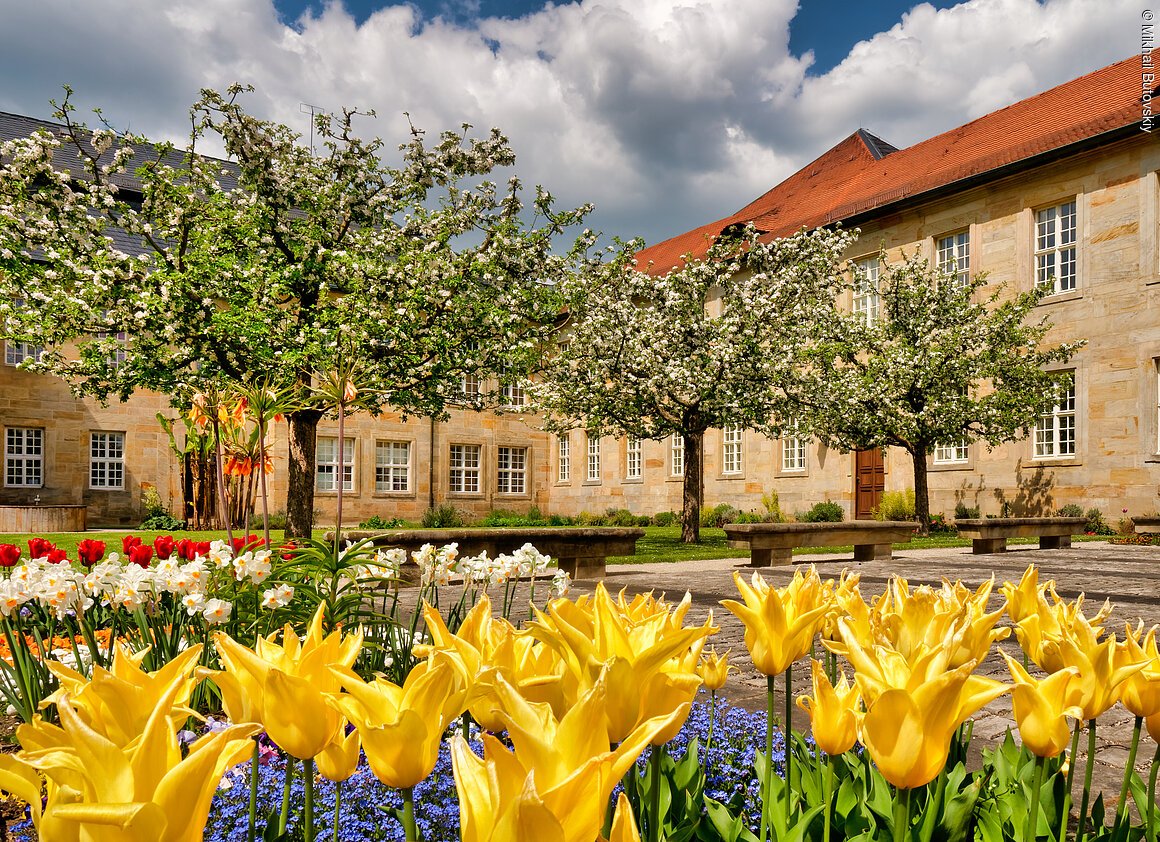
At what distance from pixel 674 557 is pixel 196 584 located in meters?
11.0

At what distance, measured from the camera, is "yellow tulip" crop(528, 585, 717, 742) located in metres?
1.12

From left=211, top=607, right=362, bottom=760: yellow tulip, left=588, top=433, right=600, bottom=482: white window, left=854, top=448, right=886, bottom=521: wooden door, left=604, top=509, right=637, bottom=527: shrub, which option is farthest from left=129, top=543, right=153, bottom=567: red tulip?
left=588, top=433, right=600, bottom=482: white window

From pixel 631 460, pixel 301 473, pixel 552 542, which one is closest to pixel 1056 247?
pixel 631 460

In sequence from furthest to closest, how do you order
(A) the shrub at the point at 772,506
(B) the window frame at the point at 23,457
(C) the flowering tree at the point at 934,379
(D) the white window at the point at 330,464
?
(D) the white window at the point at 330,464 → (A) the shrub at the point at 772,506 → (B) the window frame at the point at 23,457 → (C) the flowering tree at the point at 934,379

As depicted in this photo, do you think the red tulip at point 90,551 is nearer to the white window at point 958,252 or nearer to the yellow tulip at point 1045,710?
the yellow tulip at point 1045,710

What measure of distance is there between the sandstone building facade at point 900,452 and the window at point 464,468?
82mm

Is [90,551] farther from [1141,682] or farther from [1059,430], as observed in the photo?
[1059,430]

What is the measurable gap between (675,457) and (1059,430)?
1295 centimetres

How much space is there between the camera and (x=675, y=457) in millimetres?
32062

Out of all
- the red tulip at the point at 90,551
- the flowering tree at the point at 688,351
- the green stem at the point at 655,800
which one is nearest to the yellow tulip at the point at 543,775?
the green stem at the point at 655,800

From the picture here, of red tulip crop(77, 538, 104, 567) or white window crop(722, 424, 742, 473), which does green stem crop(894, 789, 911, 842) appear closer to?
red tulip crop(77, 538, 104, 567)

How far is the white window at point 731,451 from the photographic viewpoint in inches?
1197

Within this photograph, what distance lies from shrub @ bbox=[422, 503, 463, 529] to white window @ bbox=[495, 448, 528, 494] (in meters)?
4.45

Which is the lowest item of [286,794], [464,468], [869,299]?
[286,794]
